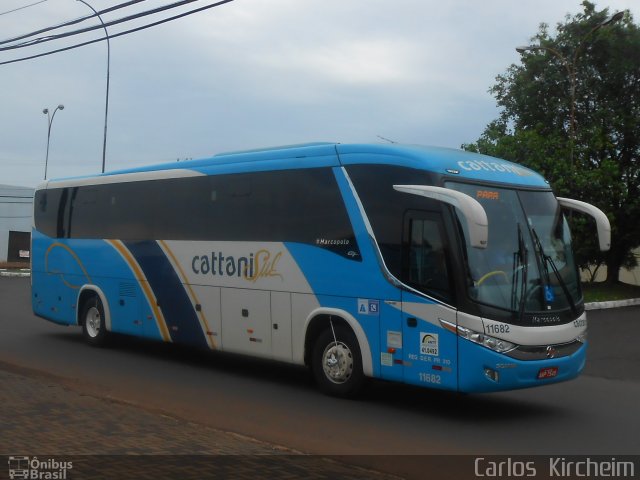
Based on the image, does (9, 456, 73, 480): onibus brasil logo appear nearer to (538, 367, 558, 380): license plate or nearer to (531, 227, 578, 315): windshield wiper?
(538, 367, 558, 380): license plate

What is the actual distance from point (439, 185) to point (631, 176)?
25140 mm

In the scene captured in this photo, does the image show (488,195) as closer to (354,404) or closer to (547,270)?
→ (547,270)

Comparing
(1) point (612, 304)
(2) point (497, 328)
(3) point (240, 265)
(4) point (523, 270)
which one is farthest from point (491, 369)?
(1) point (612, 304)

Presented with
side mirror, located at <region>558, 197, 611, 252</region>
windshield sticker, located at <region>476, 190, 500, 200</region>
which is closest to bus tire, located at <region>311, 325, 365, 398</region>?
windshield sticker, located at <region>476, 190, 500, 200</region>

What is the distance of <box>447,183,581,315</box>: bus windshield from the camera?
382 inches

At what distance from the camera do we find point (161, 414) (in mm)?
9312

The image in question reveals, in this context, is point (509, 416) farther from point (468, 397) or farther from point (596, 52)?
point (596, 52)

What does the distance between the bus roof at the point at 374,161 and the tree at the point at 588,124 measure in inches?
697

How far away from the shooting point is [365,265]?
10.7m

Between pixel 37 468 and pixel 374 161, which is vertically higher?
pixel 374 161

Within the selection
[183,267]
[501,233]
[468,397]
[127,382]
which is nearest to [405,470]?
[501,233]

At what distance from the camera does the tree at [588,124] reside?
29.4m

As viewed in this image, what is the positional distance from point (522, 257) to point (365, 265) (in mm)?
1955

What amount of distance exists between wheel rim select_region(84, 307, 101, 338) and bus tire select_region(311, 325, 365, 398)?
247 inches
